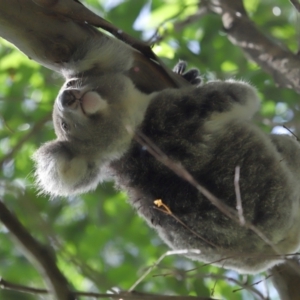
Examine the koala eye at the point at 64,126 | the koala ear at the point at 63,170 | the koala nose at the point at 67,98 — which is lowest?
the koala ear at the point at 63,170

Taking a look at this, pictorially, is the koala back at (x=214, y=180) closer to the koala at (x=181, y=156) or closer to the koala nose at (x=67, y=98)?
the koala at (x=181, y=156)

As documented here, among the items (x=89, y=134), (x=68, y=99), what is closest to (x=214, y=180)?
(x=89, y=134)

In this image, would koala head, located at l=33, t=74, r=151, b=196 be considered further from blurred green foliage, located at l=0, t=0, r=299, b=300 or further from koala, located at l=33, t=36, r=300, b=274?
blurred green foliage, located at l=0, t=0, r=299, b=300

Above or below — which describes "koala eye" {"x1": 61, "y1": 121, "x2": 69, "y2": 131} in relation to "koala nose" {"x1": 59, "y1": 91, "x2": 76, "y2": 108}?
below

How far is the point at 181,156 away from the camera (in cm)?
323

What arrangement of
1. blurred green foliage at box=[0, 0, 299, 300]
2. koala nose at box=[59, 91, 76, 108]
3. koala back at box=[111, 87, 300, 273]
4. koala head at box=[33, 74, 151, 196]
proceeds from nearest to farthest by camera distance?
koala back at box=[111, 87, 300, 273]
koala nose at box=[59, 91, 76, 108]
koala head at box=[33, 74, 151, 196]
blurred green foliage at box=[0, 0, 299, 300]

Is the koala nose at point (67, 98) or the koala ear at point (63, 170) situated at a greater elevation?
the koala nose at point (67, 98)

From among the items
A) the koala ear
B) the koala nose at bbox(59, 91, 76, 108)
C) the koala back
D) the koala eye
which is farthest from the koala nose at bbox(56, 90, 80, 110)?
the koala back

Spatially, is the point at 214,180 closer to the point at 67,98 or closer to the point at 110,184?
the point at 67,98

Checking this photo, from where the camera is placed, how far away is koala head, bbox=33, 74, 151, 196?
11.4 ft

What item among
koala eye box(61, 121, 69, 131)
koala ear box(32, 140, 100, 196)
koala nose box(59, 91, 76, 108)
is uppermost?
koala nose box(59, 91, 76, 108)

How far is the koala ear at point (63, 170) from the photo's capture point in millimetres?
3482

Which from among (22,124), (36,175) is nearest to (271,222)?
(36,175)

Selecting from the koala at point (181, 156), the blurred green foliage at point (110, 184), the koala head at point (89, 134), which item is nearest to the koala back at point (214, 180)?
the koala at point (181, 156)
